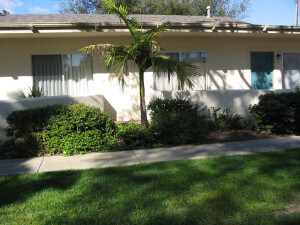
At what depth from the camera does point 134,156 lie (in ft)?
20.0

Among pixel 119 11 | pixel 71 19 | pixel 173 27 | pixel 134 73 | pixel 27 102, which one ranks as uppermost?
pixel 71 19

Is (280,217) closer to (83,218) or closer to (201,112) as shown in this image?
(83,218)

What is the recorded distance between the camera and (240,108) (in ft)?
30.4

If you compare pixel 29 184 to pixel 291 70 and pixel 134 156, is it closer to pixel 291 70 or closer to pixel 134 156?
pixel 134 156

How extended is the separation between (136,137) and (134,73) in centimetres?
409

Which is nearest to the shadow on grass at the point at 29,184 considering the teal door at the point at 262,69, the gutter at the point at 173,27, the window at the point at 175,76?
the gutter at the point at 173,27

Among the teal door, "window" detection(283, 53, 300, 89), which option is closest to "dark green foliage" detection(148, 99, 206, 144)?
the teal door

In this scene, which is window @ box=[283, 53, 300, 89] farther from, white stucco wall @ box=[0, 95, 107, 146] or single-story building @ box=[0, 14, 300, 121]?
white stucco wall @ box=[0, 95, 107, 146]

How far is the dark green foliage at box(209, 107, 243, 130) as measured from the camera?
28.2 feet

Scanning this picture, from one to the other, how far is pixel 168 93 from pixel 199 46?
2791 millimetres

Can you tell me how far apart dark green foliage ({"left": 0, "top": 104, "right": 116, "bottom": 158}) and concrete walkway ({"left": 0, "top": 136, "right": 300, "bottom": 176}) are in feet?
0.89

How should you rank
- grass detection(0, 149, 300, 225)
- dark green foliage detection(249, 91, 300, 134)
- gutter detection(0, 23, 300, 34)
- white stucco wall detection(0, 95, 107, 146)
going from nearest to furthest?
grass detection(0, 149, 300, 225) → white stucco wall detection(0, 95, 107, 146) → dark green foliage detection(249, 91, 300, 134) → gutter detection(0, 23, 300, 34)

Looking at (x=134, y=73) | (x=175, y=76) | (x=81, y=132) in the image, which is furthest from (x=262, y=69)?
(x=81, y=132)

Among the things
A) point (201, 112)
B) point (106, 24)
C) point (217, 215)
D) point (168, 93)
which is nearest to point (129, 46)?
point (106, 24)
